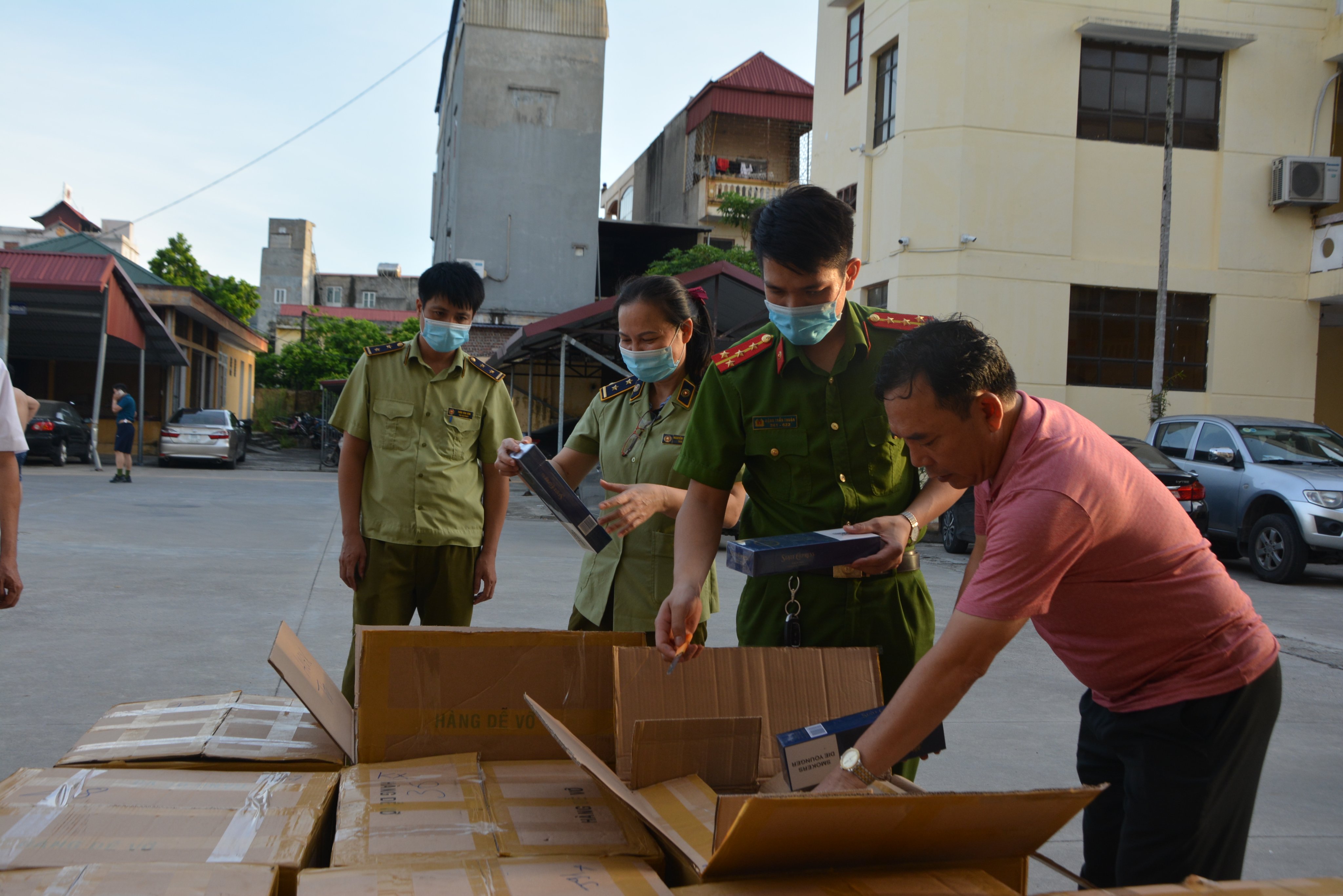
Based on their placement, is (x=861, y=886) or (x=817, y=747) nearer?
(x=861, y=886)

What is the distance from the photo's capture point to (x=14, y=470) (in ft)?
9.22

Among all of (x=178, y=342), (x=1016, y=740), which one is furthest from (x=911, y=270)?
(x=178, y=342)

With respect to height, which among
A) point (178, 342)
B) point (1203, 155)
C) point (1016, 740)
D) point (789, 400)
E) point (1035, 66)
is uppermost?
point (1035, 66)

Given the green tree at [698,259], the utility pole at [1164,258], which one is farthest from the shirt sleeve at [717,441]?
the green tree at [698,259]

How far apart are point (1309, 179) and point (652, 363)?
16.5 metres

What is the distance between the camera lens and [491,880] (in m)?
1.38

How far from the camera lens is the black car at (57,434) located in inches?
674

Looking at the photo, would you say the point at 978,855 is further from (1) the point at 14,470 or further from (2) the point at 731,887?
(1) the point at 14,470

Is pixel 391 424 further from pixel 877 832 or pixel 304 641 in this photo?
pixel 304 641

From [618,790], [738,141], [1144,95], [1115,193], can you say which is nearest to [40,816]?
[618,790]

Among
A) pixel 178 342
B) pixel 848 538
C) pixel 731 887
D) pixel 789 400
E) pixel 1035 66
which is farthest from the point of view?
pixel 178 342

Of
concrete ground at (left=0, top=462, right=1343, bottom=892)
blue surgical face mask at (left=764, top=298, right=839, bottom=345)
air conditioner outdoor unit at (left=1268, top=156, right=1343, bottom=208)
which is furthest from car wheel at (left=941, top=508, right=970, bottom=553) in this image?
air conditioner outdoor unit at (left=1268, top=156, right=1343, bottom=208)

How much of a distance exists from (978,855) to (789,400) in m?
1.04

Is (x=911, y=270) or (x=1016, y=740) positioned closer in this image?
(x=1016, y=740)
